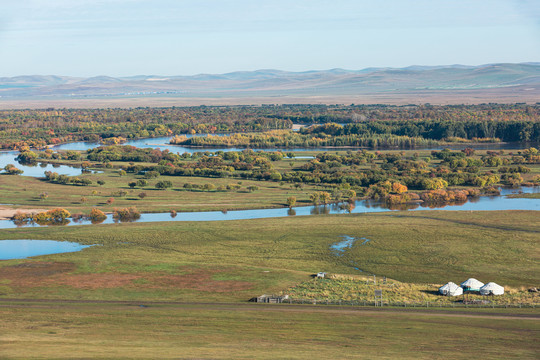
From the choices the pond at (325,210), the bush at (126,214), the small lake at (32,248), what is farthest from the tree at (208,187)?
the small lake at (32,248)

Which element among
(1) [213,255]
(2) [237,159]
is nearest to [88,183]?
(2) [237,159]

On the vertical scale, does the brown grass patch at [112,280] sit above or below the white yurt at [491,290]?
below

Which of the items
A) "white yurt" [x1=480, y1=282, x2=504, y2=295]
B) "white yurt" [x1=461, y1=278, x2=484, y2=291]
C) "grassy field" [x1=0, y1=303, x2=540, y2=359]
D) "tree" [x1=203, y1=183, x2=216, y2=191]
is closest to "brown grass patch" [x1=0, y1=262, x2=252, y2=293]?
"grassy field" [x1=0, y1=303, x2=540, y2=359]

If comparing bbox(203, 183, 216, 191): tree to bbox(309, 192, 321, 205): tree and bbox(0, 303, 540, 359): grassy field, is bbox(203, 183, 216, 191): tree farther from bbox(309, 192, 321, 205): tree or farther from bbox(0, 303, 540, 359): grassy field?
bbox(0, 303, 540, 359): grassy field

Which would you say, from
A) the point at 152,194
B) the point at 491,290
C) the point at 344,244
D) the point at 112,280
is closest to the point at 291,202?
the point at 152,194

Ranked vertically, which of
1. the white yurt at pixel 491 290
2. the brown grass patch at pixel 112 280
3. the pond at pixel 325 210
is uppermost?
the white yurt at pixel 491 290

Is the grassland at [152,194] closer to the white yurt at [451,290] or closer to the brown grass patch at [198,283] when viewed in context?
the brown grass patch at [198,283]
